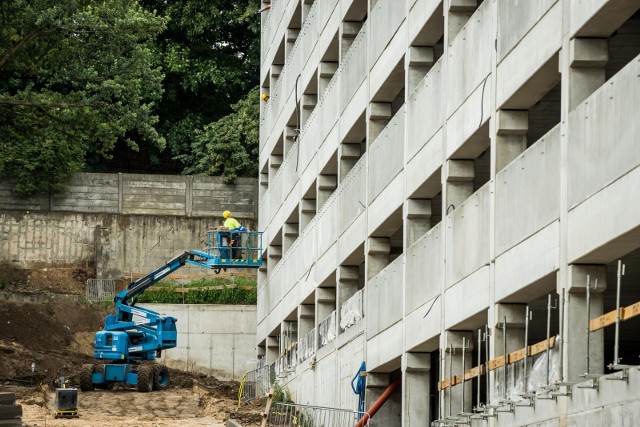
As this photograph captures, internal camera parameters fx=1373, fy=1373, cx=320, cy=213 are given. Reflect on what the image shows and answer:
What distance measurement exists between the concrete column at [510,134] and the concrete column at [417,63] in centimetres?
706

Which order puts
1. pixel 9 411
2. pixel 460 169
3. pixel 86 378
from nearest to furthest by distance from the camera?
pixel 460 169, pixel 9 411, pixel 86 378

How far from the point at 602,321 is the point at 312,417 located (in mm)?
19623

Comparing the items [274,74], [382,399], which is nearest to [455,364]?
[382,399]

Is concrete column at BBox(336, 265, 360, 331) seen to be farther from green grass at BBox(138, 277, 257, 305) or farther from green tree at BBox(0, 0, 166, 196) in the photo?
green grass at BBox(138, 277, 257, 305)

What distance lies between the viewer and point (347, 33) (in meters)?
38.7

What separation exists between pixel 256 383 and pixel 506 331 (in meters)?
31.7

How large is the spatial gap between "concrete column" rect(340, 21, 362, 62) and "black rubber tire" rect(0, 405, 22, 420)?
1509cm

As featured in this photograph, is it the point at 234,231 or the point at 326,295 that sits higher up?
the point at 234,231

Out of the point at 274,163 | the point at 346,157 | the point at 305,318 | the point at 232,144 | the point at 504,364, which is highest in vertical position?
the point at 232,144

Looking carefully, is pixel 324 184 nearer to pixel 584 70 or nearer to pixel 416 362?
pixel 416 362

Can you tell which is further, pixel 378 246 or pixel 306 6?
pixel 306 6

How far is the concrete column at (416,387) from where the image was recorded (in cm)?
2900

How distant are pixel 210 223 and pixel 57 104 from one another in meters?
26.7

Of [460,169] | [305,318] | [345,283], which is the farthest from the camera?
[305,318]
